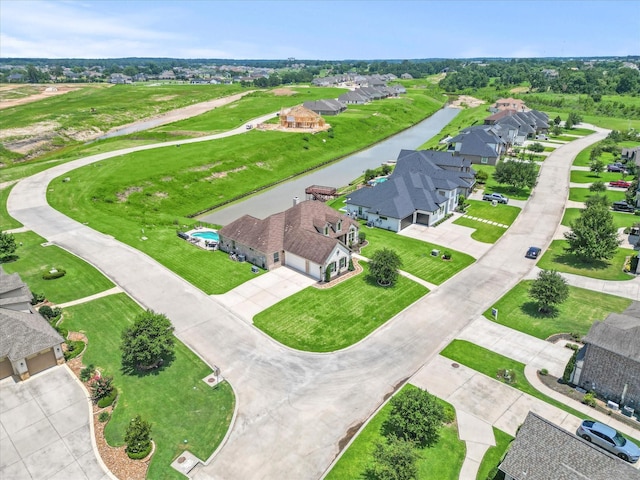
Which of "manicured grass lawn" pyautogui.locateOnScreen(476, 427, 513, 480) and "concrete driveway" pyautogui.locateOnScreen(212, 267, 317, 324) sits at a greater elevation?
"manicured grass lawn" pyautogui.locateOnScreen(476, 427, 513, 480)

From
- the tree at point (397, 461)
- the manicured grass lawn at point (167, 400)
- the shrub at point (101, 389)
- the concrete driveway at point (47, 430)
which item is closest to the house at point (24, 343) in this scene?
the concrete driveway at point (47, 430)

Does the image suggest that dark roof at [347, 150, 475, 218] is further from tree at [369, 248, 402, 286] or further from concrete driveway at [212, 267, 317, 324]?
concrete driveway at [212, 267, 317, 324]

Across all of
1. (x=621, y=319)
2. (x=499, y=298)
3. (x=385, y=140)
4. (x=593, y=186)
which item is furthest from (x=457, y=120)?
(x=621, y=319)

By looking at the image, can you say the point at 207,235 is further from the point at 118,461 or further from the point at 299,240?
the point at 118,461

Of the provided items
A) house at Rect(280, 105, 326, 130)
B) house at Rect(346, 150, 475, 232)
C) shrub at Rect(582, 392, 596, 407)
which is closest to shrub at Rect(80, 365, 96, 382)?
shrub at Rect(582, 392, 596, 407)

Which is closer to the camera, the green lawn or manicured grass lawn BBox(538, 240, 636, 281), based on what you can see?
manicured grass lawn BBox(538, 240, 636, 281)

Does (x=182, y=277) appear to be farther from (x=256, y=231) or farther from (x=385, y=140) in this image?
(x=385, y=140)

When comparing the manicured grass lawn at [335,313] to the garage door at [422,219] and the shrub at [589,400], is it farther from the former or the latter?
the garage door at [422,219]
